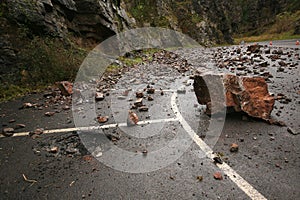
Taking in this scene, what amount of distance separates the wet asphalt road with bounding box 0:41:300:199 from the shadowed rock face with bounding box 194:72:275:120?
0.74 feet

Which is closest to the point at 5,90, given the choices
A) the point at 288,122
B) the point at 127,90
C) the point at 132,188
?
the point at 127,90

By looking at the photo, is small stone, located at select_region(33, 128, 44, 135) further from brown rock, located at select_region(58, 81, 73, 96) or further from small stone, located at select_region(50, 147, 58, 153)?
brown rock, located at select_region(58, 81, 73, 96)

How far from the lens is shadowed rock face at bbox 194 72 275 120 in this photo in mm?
3641

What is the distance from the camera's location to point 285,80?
19.8 ft

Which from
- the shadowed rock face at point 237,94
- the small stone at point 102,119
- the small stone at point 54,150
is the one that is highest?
the shadowed rock face at point 237,94

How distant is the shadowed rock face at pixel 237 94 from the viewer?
3.64 m

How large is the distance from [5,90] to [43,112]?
96.4 inches

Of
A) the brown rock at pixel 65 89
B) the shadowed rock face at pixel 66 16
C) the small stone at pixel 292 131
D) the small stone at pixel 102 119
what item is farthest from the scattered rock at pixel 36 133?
the shadowed rock face at pixel 66 16

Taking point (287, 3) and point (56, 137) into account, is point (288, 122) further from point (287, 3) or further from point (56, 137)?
point (287, 3)

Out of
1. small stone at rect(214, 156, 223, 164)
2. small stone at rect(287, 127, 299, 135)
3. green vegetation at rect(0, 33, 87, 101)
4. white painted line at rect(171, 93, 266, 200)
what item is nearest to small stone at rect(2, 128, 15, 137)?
green vegetation at rect(0, 33, 87, 101)

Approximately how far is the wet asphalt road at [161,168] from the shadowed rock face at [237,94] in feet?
0.74

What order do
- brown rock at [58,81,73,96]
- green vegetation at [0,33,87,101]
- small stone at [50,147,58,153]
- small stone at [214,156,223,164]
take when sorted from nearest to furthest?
small stone at [214,156,223,164], small stone at [50,147,58,153], brown rock at [58,81,73,96], green vegetation at [0,33,87,101]

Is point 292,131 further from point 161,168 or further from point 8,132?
point 8,132

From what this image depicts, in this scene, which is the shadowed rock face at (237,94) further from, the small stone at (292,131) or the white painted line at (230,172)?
the white painted line at (230,172)
